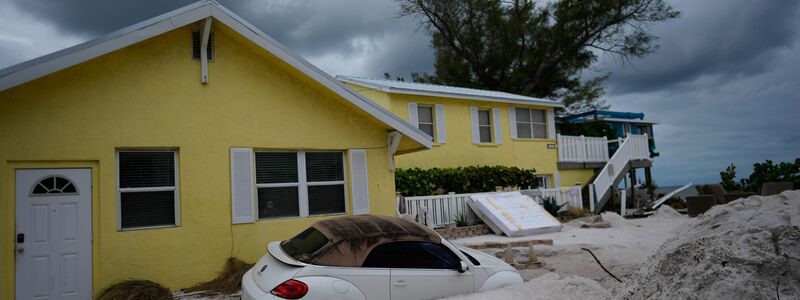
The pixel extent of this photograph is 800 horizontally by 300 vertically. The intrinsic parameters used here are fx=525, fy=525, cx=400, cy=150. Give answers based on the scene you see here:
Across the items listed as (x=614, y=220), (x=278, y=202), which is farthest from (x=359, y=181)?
(x=614, y=220)

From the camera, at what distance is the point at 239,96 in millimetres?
9711

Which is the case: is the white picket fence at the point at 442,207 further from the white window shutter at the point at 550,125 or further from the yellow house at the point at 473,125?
the white window shutter at the point at 550,125

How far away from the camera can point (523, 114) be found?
73.1 ft

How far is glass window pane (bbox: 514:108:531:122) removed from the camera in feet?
72.5

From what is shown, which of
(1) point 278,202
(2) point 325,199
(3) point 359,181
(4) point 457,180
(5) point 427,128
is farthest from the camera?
(5) point 427,128

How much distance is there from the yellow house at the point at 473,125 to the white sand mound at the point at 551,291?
11.5m

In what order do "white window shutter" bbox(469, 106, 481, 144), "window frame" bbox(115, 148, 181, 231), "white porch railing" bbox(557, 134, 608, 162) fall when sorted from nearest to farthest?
"window frame" bbox(115, 148, 181, 231) → "white window shutter" bbox(469, 106, 481, 144) → "white porch railing" bbox(557, 134, 608, 162)

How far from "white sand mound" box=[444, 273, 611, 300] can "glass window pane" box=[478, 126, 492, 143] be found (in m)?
14.5

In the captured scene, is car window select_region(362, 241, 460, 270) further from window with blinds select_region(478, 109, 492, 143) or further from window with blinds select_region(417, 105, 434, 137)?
window with blinds select_region(478, 109, 492, 143)

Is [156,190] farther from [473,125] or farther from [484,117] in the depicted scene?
[484,117]

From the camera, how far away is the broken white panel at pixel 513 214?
14.7m

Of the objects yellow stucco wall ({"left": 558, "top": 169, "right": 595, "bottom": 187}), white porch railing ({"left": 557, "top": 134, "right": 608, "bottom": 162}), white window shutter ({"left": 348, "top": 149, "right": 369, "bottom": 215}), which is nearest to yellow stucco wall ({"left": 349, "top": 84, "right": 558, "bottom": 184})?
white porch railing ({"left": 557, "top": 134, "right": 608, "bottom": 162})

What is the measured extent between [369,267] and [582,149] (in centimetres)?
1987

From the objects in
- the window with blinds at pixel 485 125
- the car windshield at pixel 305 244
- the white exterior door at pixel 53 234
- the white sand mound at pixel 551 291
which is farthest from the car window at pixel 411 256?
the window with blinds at pixel 485 125
